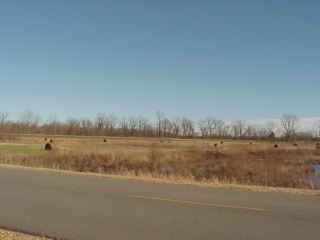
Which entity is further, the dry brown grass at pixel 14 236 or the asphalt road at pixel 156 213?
the asphalt road at pixel 156 213

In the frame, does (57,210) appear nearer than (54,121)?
Yes

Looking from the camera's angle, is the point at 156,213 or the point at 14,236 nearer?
the point at 14,236

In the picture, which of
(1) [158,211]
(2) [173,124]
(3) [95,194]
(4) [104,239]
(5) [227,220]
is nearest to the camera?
(4) [104,239]

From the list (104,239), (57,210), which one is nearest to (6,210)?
(57,210)

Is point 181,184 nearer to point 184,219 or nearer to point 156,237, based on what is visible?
point 184,219

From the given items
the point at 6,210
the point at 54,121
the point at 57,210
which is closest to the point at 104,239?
the point at 57,210

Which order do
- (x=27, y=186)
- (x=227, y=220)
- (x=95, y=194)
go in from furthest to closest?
1. (x=27, y=186)
2. (x=95, y=194)
3. (x=227, y=220)

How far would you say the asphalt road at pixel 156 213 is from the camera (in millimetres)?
5480

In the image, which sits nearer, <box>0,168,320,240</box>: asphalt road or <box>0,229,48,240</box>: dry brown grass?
<box>0,229,48,240</box>: dry brown grass

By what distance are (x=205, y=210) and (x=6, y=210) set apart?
→ 15.3 feet

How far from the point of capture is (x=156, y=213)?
6785 millimetres

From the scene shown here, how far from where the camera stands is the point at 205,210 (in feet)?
23.1

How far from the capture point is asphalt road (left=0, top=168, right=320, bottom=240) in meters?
5.48

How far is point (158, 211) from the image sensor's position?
6.95 meters
